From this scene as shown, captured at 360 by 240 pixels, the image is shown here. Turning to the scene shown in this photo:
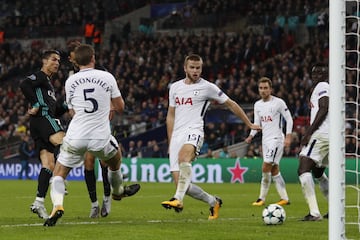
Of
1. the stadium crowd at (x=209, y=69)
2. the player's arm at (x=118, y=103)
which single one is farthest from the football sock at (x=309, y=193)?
the stadium crowd at (x=209, y=69)

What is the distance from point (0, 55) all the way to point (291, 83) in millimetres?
18597

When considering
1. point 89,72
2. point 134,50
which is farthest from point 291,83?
point 89,72

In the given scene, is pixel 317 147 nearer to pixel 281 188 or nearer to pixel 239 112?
pixel 239 112

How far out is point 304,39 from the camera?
3694cm

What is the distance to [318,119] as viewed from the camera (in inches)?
462

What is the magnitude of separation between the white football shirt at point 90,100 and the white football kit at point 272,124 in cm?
686

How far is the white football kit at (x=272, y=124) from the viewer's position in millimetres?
17109

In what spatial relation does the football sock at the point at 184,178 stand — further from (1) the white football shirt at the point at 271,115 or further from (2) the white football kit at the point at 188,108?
(1) the white football shirt at the point at 271,115

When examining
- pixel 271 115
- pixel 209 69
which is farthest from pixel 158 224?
pixel 209 69

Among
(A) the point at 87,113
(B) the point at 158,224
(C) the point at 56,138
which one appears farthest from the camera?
(C) the point at 56,138

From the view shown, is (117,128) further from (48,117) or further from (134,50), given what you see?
(48,117)

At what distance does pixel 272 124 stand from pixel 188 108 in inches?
215

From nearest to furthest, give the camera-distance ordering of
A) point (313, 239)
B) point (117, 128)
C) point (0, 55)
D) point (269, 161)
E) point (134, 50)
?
point (313, 239), point (269, 161), point (117, 128), point (134, 50), point (0, 55)

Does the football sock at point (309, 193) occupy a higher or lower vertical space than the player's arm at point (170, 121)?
lower
